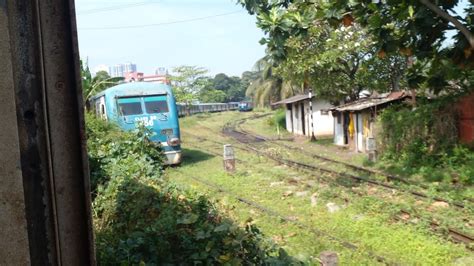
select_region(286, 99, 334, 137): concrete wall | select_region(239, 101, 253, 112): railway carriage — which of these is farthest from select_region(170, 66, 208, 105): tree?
select_region(286, 99, 334, 137): concrete wall

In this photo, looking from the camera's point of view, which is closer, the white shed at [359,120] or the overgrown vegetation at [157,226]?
the overgrown vegetation at [157,226]

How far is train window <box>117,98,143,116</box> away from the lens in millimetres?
16734

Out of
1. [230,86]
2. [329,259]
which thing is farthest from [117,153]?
[230,86]

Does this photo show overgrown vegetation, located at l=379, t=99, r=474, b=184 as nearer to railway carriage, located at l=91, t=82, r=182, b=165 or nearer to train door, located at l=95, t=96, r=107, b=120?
railway carriage, located at l=91, t=82, r=182, b=165

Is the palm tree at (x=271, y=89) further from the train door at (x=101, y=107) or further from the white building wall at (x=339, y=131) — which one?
the train door at (x=101, y=107)

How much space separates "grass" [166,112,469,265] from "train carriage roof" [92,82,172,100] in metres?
2.98

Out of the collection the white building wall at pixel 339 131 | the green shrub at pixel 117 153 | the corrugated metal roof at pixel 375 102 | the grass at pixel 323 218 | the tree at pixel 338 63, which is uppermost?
the tree at pixel 338 63

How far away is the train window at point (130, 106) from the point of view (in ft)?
54.9

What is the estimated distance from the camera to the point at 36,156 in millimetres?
1698

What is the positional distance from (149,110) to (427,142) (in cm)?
973

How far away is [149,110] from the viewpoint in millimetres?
17078

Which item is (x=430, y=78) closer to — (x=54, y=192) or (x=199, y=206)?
(x=199, y=206)

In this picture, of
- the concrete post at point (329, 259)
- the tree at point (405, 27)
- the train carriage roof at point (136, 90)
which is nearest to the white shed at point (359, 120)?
the train carriage roof at point (136, 90)

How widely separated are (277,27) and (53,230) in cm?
696
